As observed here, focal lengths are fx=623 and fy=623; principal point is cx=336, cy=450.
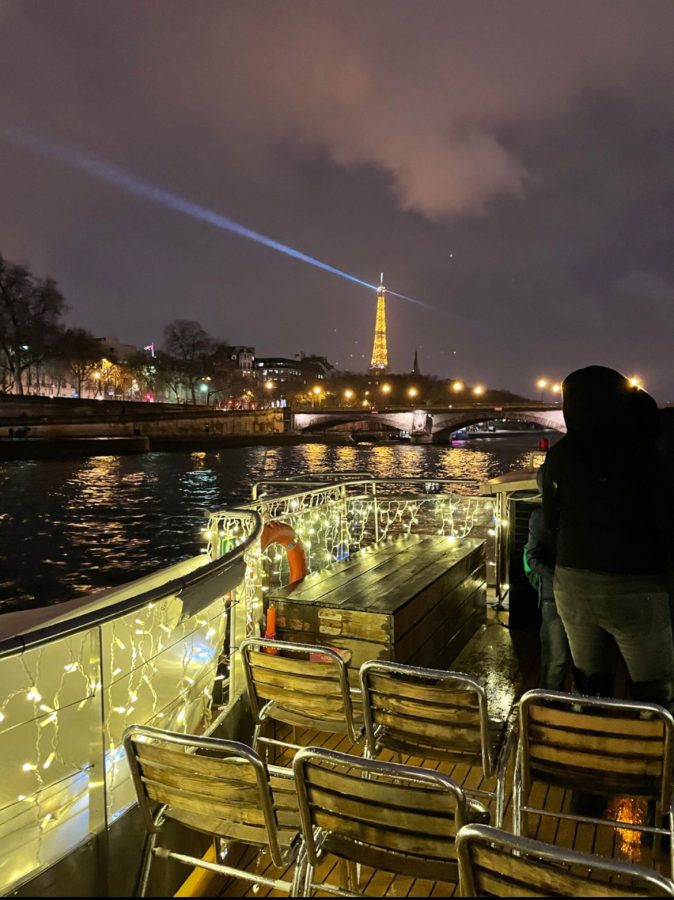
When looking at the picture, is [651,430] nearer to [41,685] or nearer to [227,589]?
[227,589]

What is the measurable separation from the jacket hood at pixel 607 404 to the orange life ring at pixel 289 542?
3377mm

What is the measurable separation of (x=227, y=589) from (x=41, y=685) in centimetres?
215

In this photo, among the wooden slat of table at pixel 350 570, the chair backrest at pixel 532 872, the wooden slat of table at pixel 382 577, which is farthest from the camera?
the wooden slat of table at pixel 350 570

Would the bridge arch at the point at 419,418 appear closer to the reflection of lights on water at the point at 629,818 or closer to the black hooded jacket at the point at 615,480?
the reflection of lights on water at the point at 629,818

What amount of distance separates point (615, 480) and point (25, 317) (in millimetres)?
72881

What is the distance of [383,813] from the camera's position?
2129mm

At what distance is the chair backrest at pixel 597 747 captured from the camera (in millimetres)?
2600

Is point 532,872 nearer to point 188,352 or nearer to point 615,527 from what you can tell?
point 615,527

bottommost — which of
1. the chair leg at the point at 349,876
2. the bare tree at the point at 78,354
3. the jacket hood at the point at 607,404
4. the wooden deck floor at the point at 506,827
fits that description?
the wooden deck floor at the point at 506,827

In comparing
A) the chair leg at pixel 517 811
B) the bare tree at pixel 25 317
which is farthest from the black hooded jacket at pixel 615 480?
the bare tree at pixel 25 317

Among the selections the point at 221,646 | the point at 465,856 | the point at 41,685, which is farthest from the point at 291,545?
the point at 465,856

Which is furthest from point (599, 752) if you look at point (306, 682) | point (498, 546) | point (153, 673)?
point (498, 546)

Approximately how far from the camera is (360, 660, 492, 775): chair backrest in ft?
9.79

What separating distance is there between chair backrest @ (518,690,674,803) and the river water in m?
17.3
